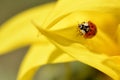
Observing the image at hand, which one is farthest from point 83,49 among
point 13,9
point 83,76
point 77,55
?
point 13,9

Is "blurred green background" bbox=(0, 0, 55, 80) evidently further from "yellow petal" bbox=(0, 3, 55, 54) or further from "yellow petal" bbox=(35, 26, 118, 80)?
"yellow petal" bbox=(35, 26, 118, 80)

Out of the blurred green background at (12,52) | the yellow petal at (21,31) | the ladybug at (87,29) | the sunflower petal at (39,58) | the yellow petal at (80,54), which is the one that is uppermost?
the blurred green background at (12,52)

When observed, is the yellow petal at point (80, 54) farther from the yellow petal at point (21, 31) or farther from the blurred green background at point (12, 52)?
the blurred green background at point (12, 52)

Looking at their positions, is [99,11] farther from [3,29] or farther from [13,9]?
[13,9]

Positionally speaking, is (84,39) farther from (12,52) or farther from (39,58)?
(12,52)

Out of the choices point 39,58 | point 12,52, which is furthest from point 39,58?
point 12,52

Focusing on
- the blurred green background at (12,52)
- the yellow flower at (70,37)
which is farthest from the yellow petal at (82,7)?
the blurred green background at (12,52)
